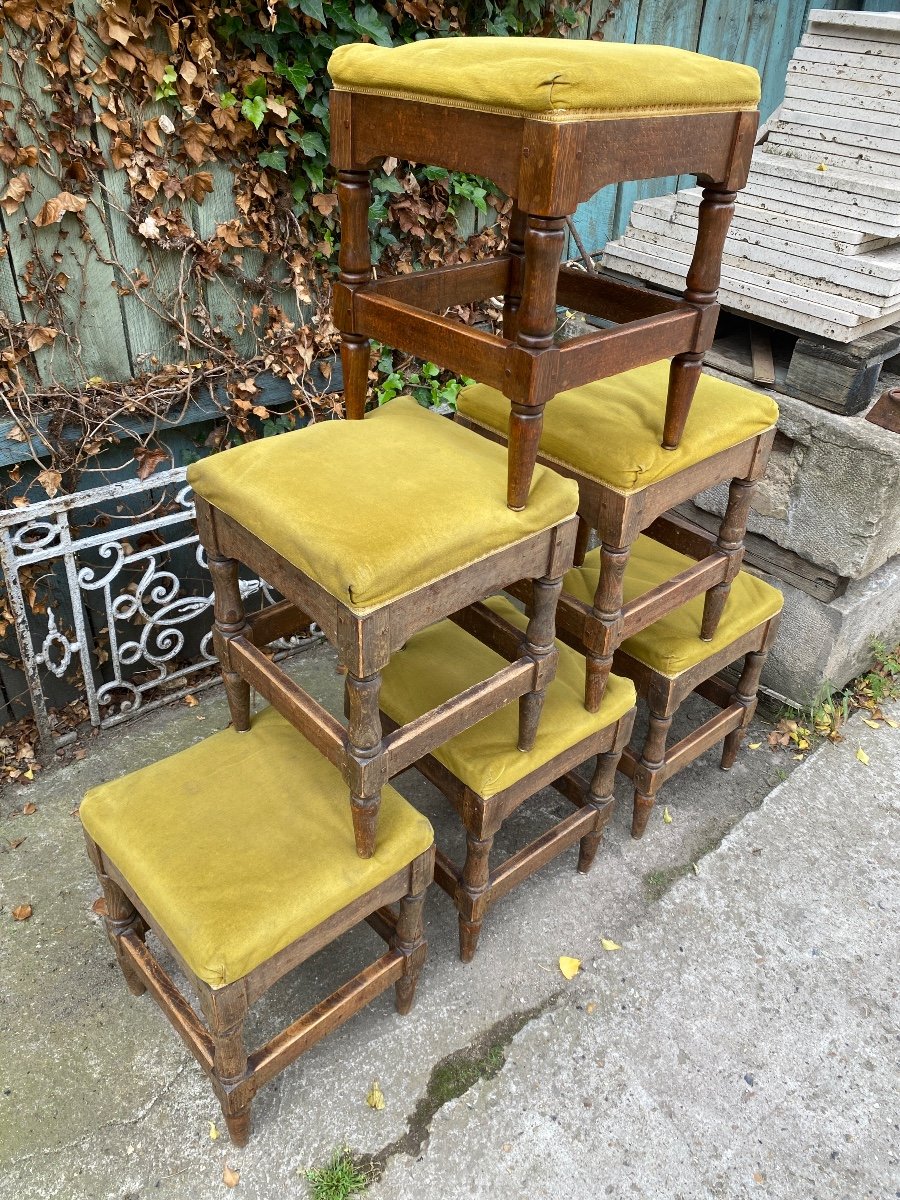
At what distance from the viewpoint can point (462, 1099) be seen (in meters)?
2.10

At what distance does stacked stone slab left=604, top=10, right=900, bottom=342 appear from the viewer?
2762 millimetres

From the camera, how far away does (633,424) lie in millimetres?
2178

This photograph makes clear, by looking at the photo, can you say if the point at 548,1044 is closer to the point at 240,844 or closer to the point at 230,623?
the point at 240,844

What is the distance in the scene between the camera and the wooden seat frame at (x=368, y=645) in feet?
5.43

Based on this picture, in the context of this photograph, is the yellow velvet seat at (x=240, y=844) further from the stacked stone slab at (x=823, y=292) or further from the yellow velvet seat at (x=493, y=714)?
the stacked stone slab at (x=823, y=292)

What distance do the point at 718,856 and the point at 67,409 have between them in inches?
95.5

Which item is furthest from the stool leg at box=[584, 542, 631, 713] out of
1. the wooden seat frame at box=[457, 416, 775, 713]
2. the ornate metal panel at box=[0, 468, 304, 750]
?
the ornate metal panel at box=[0, 468, 304, 750]

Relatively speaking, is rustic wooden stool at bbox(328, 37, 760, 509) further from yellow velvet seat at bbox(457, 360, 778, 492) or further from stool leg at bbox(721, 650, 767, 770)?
stool leg at bbox(721, 650, 767, 770)

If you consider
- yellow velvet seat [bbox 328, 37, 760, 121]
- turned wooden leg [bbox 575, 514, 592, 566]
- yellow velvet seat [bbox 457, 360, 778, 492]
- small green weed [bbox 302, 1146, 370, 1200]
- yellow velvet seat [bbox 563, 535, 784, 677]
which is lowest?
small green weed [bbox 302, 1146, 370, 1200]

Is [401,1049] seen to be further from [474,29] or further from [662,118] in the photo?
[474,29]

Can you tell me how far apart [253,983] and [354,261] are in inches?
61.1

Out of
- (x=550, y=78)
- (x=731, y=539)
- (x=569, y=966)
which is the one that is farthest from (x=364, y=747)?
(x=731, y=539)

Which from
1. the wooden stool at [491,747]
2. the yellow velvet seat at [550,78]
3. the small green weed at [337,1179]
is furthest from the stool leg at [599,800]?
the yellow velvet seat at [550,78]

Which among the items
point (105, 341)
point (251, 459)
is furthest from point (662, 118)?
point (105, 341)
